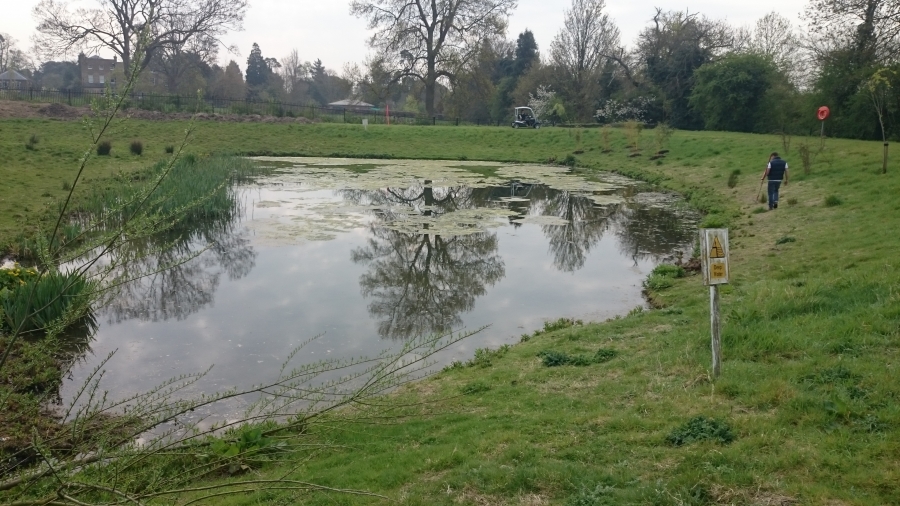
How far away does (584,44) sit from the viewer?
48.7 metres

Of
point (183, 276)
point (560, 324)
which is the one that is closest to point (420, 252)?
point (183, 276)

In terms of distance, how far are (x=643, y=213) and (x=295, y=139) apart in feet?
78.5

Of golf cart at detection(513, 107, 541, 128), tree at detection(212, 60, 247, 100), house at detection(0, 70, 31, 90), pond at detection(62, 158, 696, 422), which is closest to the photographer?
pond at detection(62, 158, 696, 422)

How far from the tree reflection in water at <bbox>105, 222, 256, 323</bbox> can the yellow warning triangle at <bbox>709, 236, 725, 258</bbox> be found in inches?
214

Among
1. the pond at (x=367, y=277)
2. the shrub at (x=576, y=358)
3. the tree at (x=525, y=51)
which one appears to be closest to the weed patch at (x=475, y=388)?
the shrub at (x=576, y=358)

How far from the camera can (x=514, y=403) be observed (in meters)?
5.65

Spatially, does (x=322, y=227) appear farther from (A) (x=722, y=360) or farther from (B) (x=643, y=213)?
(A) (x=722, y=360)

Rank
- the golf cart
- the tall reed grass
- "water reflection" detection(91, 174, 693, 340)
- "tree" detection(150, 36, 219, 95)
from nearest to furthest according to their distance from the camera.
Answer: "water reflection" detection(91, 174, 693, 340) < the tall reed grass < the golf cart < "tree" detection(150, 36, 219, 95)

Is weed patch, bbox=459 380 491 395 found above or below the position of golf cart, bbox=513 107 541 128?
below

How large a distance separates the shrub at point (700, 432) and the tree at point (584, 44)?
45.1m

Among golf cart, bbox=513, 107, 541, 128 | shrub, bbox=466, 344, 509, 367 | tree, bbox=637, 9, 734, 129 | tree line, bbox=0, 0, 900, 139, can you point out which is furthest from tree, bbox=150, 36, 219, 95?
shrub, bbox=466, 344, 509, 367

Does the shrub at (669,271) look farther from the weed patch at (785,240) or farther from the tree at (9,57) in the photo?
the tree at (9,57)

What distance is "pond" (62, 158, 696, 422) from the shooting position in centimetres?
802

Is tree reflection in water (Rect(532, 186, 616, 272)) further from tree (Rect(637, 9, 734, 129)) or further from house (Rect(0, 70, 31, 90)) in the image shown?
house (Rect(0, 70, 31, 90))
